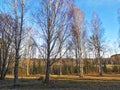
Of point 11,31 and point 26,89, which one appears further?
point 11,31

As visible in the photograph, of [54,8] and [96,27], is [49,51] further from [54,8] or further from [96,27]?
[96,27]

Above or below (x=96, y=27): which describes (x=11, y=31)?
below

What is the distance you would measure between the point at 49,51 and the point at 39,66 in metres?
39.0

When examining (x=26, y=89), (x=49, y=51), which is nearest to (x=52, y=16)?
(x=49, y=51)

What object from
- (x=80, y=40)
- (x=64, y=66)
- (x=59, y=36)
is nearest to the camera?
(x=59, y=36)

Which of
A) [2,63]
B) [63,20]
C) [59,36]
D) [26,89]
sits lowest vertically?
[26,89]

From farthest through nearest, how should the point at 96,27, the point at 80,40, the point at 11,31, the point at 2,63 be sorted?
the point at 96,27 → the point at 80,40 → the point at 2,63 → the point at 11,31

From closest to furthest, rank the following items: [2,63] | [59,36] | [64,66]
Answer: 1. [59,36]
2. [2,63]
3. [64,66]

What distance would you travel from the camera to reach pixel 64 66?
197 feet

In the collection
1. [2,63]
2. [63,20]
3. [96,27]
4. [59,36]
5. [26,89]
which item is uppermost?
[96,27]

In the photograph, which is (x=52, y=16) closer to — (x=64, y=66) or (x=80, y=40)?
(x=80, y=40)

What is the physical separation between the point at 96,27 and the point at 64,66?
547 inches

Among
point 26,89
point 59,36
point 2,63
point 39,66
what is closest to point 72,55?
point 39,66

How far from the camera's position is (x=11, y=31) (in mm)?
21797
